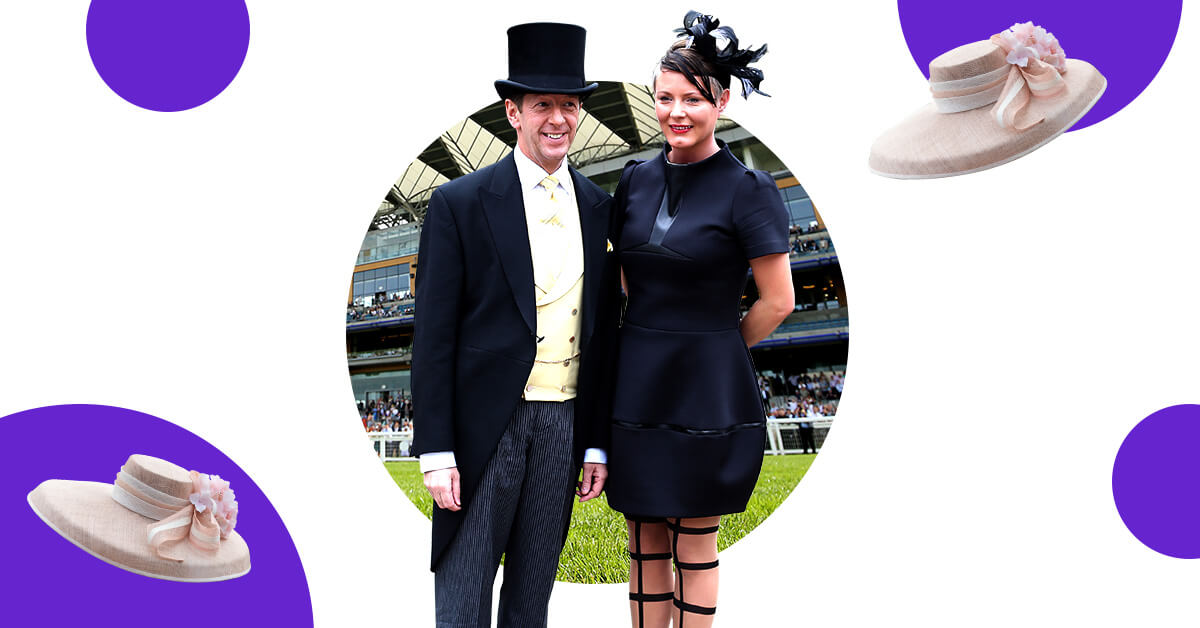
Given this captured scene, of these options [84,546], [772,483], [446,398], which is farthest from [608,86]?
[84,546]

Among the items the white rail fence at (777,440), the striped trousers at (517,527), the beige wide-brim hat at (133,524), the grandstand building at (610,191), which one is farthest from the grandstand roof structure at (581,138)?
the white rail fence at (777,440)

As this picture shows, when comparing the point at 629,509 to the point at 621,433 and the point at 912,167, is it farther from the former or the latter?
the point at 912,167

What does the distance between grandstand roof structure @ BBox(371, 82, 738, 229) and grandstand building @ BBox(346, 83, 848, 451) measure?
0.01 m

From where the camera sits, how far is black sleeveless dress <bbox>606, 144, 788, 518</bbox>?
2701 millimetres

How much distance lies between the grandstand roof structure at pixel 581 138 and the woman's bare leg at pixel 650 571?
3829mm

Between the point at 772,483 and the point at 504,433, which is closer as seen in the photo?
the point at 504,433

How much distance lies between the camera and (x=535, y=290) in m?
2.63

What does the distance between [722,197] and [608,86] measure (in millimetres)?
4068

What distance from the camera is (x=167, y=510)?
2.68m

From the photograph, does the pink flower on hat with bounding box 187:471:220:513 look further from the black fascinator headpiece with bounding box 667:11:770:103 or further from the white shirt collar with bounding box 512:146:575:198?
the black fascinator headpiece with bounding box 667:11:770:103

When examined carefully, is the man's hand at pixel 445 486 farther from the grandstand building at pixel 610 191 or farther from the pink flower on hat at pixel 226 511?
the pink flower on hat at pixel 226 511

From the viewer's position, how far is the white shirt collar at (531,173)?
2.70m

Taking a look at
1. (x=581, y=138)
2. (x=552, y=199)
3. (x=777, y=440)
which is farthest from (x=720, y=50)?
(x=777, y=440)

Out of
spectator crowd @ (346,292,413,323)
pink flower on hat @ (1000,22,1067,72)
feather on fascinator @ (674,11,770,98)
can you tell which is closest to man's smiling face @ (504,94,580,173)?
feather on fascinator @ (674,11,770,98)
